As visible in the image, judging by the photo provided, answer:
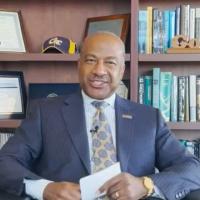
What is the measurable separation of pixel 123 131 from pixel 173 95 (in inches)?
28.8

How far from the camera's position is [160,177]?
4.95 ft

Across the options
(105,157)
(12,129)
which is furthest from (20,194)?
(12,129)

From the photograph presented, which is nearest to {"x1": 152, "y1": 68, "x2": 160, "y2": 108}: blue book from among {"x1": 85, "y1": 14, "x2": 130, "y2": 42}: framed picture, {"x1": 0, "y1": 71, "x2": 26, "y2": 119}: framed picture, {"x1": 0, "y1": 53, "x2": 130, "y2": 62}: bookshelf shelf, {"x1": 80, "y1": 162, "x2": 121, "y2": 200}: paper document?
{"x1": 85, "y1": 14, "x2": 130, "y2": 42}: framed picture

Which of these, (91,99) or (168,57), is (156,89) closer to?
(168,57)

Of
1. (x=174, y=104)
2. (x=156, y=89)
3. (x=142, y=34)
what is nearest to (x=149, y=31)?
(x=142, y=34)

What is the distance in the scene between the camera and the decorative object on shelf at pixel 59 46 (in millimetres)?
2350

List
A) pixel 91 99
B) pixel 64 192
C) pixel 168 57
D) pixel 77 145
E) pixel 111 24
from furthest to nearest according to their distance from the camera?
1. pixel 111 24
2. pixel 168 57
3. pixel 91 99
4. pixel 77 145
5. pixel 64 192

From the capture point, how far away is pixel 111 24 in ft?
7.84

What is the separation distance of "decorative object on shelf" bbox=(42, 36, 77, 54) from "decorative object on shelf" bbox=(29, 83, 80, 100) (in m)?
0.23

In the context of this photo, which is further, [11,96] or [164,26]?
[11,96]

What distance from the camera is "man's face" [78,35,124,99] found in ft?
5.58

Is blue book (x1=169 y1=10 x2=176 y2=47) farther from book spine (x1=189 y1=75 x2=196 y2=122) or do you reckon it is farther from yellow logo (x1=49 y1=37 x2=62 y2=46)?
yellow logo (x1=49 y1=37 x2=62 y2=46)

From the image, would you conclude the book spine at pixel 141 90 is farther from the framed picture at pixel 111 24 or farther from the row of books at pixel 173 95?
the framed picture at pixel 111 24

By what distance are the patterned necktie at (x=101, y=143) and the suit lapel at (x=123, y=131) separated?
0.11ft
